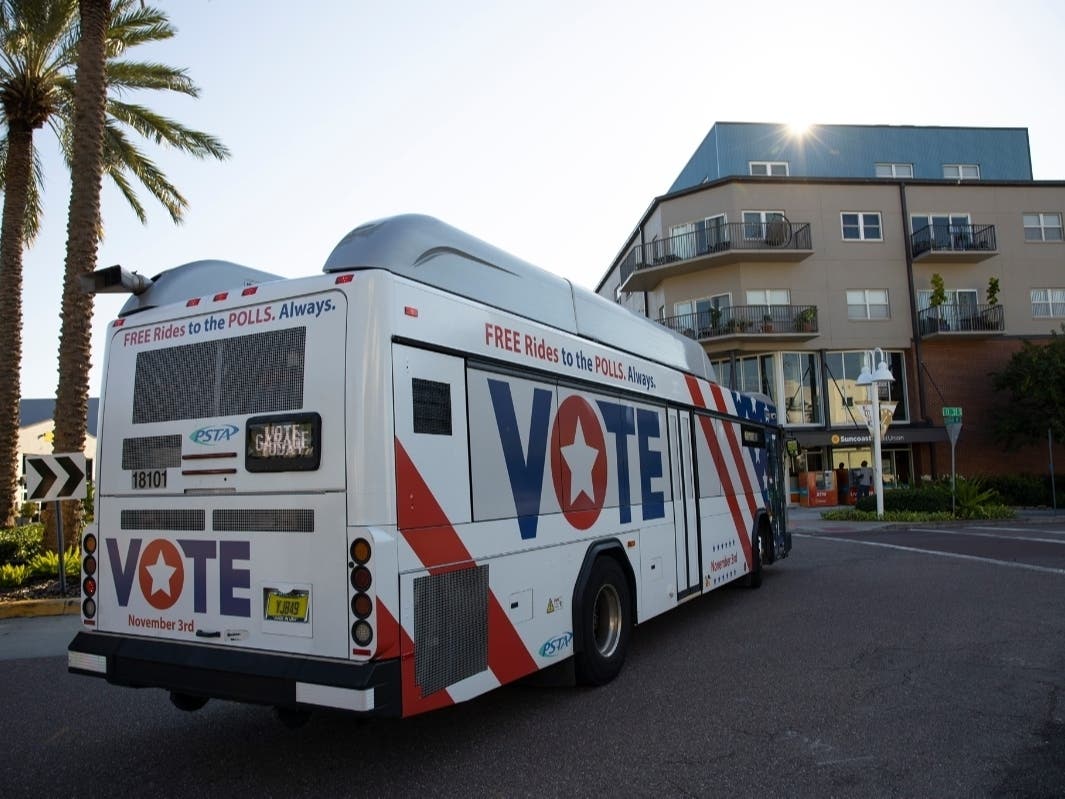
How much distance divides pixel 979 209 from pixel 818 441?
46.9ft

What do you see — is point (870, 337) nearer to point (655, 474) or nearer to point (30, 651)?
point (655, 474)

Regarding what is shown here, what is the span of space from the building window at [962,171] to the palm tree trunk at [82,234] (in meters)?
43.0

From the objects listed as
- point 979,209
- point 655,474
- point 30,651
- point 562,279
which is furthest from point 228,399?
point 979,209

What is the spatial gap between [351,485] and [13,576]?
1012 centimetres

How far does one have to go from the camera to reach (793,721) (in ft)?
17.1

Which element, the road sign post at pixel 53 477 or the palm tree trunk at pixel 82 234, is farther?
the palm tree trunk at pixel 82 234

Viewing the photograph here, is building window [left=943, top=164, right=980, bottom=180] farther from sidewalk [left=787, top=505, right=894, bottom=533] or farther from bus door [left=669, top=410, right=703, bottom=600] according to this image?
bus door [left=669, top=410, right=703, bottom=600]

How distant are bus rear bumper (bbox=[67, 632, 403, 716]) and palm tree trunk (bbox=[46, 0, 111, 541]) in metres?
8.43

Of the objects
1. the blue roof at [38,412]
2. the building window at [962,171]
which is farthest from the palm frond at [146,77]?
the blue roof at [38,412]

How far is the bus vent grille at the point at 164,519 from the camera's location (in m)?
4.76

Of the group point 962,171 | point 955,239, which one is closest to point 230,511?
point 955,239

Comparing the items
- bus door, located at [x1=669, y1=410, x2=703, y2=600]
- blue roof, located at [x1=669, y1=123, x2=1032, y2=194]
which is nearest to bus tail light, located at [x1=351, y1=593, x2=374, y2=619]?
bus door, located at [x1=669, y1=410, x2=703, y2=600]

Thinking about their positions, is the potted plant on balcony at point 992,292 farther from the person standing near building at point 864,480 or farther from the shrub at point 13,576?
the shrub at point 13,576

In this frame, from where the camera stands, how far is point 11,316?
589 inches
